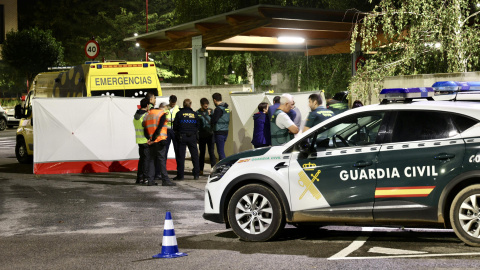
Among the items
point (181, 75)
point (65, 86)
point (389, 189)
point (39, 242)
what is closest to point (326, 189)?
point (389, 189)

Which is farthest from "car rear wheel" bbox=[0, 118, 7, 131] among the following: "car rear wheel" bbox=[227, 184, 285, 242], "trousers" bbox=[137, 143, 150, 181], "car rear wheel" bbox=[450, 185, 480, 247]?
"car rear wheel" bbox=[450, 185, 480, 247]

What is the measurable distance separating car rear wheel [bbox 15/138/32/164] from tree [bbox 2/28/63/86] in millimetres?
41383

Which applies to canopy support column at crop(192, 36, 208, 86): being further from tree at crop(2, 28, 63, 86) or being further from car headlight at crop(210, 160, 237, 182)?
tree at crop(2, 28, 63, 86)

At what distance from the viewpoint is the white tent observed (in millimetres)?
17844

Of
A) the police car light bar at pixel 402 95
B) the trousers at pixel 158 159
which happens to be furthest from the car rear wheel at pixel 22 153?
the police car light bar at pixel 402 95

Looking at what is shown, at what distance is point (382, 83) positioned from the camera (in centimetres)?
1836

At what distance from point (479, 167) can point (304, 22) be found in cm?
1680

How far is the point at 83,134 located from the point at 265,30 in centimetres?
893

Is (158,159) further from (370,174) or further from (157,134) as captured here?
(370,174)

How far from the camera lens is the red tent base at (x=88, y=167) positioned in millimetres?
17875

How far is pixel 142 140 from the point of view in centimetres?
1557

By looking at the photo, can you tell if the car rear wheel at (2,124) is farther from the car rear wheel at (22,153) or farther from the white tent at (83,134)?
the white tent at (83,134)

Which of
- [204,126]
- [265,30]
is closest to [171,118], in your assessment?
[204,126]

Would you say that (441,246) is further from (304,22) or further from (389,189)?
(304,22)
